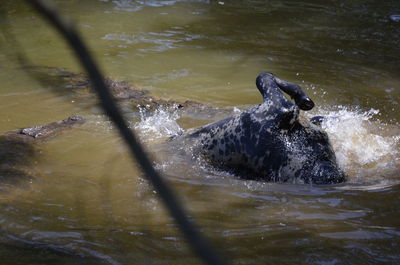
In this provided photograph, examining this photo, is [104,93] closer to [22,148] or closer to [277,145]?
[277,145]

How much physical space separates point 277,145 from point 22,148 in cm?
208

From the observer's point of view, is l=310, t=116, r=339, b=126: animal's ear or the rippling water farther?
l=310, t=116, r=339, b=126: animal's ear

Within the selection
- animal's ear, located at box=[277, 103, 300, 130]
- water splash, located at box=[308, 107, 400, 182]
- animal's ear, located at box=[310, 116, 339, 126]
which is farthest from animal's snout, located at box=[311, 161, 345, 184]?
animal's ear, located at box=[310, 116, 339, 126]

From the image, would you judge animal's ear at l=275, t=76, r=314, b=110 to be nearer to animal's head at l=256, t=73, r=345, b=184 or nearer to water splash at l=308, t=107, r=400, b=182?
animal's head at l=256, t=73, r=345, b=184

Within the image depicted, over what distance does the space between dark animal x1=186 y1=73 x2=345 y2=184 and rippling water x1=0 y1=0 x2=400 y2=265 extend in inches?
6.2

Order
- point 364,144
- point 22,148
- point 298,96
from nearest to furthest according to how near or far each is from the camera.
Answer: point 298,96 → point 22,148 → point 364,144

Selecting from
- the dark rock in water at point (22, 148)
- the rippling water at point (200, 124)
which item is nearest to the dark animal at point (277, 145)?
the rippling water at point (200, 124)

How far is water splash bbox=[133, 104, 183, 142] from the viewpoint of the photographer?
4816 mm

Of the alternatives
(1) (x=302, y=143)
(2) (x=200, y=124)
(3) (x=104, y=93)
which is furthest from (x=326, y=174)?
(3) (x=104, y=93)

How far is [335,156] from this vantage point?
13.1 feet

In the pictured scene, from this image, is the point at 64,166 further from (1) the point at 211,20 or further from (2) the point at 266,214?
(1) the point at 211,20

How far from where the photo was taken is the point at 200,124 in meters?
5.05

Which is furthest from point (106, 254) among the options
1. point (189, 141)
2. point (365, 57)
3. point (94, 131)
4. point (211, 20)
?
point (211, 20)

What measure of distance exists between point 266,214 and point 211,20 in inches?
246
